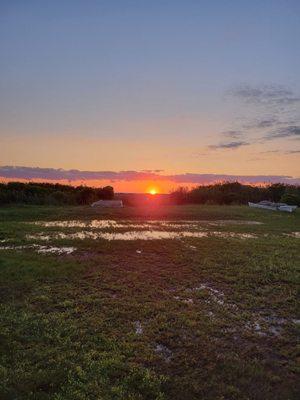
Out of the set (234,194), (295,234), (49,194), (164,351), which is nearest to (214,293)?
(164,351)

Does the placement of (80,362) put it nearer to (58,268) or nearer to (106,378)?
(106,378)

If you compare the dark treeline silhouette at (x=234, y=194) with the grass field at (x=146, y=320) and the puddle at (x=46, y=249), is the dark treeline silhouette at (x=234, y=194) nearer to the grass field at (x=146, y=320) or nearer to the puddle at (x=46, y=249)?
the grass field at (x=146, y=320)

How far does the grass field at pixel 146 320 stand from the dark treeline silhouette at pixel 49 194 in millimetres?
25712

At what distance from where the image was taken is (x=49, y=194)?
169 ft

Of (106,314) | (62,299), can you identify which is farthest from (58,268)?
(106,314)

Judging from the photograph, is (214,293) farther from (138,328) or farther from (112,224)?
(112,224)

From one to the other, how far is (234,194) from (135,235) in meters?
39.9

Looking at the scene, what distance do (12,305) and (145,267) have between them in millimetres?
6067

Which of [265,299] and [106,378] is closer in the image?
[106,378]

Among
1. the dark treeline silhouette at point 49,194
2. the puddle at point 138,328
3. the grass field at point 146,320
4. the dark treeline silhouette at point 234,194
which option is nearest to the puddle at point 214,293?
the grass field at point 146,320

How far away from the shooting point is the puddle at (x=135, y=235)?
74.2 ft

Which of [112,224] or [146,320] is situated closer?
[146,320]

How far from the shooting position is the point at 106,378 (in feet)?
25.0

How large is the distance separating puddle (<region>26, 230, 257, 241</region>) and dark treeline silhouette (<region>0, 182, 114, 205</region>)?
2291 centimetres
